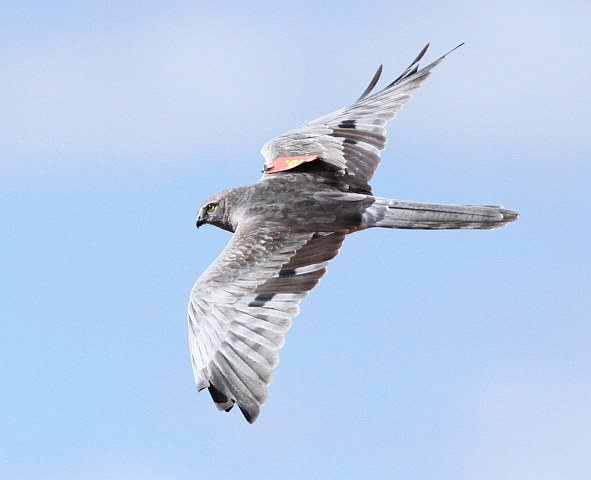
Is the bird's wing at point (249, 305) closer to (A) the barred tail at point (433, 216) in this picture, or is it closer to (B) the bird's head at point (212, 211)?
(A) the barred tail at point (433, 216)

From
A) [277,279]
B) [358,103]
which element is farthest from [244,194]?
[358,103]

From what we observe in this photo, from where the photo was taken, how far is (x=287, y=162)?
1642 cm

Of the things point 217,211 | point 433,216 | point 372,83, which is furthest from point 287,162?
point 372,83

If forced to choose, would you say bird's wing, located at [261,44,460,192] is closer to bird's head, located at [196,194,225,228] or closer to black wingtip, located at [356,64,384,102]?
black wingtip, located at [356,64,384,102]

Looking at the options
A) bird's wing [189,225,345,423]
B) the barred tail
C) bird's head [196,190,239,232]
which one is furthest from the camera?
bird's head [196,190,239,232]

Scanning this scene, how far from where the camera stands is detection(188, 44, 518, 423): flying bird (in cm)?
1362

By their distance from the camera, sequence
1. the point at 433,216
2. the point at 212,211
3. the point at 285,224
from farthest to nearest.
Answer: the point at 212,211, the point at 433,216, the point at 285,224

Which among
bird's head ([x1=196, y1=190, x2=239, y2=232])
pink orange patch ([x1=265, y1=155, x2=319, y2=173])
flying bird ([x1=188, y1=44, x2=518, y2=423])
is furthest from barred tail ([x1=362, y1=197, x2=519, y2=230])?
bird's head ([x1=196, y1=190, x2=239, y2=232])

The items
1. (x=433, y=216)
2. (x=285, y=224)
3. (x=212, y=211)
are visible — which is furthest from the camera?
(x=212, y=211)

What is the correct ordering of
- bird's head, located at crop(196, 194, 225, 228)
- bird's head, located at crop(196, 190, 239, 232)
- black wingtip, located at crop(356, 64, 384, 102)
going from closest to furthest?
bird's head, located at crop(196, 190, 239, 232) < bird's head, located at crop(196, 194, 225, 228) < black wingtip, located at crop(356, 64, 384, 102)

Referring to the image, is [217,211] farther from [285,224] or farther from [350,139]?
[350,139]

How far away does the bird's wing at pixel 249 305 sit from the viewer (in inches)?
528

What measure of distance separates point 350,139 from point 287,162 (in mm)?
1085

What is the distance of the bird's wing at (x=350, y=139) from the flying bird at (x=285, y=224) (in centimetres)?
1
